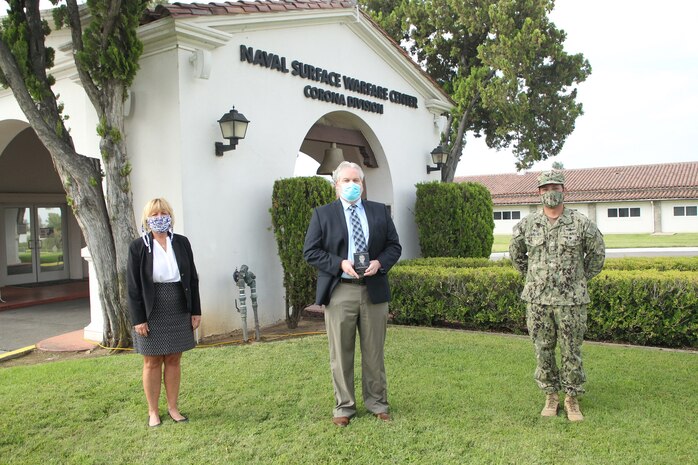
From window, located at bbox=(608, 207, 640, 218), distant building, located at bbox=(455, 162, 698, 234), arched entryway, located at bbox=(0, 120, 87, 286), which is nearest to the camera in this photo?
arched entryway, located at bbox=(0, 120, 87, 286)

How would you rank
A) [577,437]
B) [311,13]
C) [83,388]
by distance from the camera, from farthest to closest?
1. [311,13]
2. [83,388]
3. [577,437]

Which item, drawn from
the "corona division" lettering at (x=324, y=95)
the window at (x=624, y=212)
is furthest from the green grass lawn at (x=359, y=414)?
the window at (x=624, y=212)

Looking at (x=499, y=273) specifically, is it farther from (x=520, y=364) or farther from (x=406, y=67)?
(x=406, y=67)

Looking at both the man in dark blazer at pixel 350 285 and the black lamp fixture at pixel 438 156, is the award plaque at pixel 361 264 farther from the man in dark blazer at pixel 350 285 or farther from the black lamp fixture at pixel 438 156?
the black lamp fixture at pixel 438 156

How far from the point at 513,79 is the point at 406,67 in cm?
572

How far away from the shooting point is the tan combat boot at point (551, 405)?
4.31 meters

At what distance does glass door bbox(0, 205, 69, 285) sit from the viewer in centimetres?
1432

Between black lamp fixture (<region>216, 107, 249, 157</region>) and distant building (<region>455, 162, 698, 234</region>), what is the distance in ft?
96.1

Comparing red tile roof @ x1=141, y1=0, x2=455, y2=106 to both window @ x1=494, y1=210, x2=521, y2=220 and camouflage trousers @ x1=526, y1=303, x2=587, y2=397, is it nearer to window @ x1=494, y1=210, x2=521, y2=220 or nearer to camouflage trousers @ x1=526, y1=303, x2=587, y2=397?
camouflage trousers @ x1=526, y1=303, x2=587, y2=397

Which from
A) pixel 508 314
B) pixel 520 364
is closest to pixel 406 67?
pixel 508 314

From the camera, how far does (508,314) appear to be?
7.38m

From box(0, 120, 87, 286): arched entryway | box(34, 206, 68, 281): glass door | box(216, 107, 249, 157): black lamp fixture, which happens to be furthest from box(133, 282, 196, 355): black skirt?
box(34, 206, 68, 281): glass door

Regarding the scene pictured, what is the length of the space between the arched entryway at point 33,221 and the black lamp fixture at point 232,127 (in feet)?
27.1

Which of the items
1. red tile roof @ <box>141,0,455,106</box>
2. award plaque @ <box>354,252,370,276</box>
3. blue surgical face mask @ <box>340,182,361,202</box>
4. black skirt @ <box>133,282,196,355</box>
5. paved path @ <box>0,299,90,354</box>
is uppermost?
red tile roof @ <box>141,0,455,106</box>
